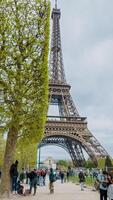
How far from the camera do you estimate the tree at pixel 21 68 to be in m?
21.5

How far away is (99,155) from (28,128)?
57914mm

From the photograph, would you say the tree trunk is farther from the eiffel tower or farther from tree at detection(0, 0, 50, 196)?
the eiffel tower

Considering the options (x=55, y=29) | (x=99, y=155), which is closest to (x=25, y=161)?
(x=99, y=155)

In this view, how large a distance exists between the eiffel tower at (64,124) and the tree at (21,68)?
52690mm

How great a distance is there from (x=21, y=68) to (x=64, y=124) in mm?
62642

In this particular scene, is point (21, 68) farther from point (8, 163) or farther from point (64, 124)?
point (64, 124)

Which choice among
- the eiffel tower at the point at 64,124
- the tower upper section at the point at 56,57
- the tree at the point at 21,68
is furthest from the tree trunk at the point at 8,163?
the tower upper section at the point at 56,57

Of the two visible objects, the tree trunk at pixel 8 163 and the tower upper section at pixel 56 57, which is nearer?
the tree trunk at pixel 8 163

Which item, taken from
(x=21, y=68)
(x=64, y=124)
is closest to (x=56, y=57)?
(x=64, y=124)

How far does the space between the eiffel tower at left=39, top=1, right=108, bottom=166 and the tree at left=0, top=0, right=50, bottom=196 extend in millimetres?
52690

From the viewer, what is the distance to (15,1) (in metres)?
22.8

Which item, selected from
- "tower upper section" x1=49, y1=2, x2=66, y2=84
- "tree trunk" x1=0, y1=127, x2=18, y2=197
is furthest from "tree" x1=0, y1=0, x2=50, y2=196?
"tower upper section" x1=49, y1=2, x2=66, y2=84

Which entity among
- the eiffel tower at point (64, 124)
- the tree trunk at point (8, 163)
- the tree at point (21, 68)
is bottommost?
the tree trunk at point (8, 163)

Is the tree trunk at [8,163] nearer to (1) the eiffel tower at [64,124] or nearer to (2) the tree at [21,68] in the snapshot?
(2) the tree at [21,68]
